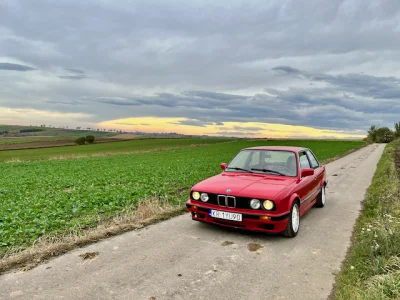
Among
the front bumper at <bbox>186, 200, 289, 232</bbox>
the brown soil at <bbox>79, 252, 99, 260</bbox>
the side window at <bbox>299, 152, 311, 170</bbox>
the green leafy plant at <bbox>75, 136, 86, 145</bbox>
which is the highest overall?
the side window at <bbox>299, 152, 311, 170</bbox>

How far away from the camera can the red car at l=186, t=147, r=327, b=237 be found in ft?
15.8

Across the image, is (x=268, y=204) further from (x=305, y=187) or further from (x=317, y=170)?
(x=317, y=170)

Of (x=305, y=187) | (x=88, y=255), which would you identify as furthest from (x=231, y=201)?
(x=88, y=255)

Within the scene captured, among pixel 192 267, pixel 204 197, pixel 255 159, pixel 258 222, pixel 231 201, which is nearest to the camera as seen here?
pixel 192 267

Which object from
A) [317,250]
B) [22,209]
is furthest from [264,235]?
[22,209]

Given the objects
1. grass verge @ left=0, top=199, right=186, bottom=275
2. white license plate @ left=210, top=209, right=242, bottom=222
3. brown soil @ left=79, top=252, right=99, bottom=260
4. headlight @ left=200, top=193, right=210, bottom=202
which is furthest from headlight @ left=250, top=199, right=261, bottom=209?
brown soil @ left=79, top=252, right=99, bottom=260

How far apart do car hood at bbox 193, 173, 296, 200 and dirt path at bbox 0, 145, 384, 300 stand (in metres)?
0.85

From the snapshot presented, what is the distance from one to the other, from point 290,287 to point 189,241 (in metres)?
1.99

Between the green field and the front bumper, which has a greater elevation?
the front bumper

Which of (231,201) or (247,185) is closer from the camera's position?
(231,201)

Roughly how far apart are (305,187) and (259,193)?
5.23 feet

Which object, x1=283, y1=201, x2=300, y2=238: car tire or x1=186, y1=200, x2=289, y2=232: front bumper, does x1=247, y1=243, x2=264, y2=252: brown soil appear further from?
x1=283, y1=201, x2=300, y2=238: car tire

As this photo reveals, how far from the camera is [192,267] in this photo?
13.0 feet

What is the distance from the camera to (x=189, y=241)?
4988 mm
